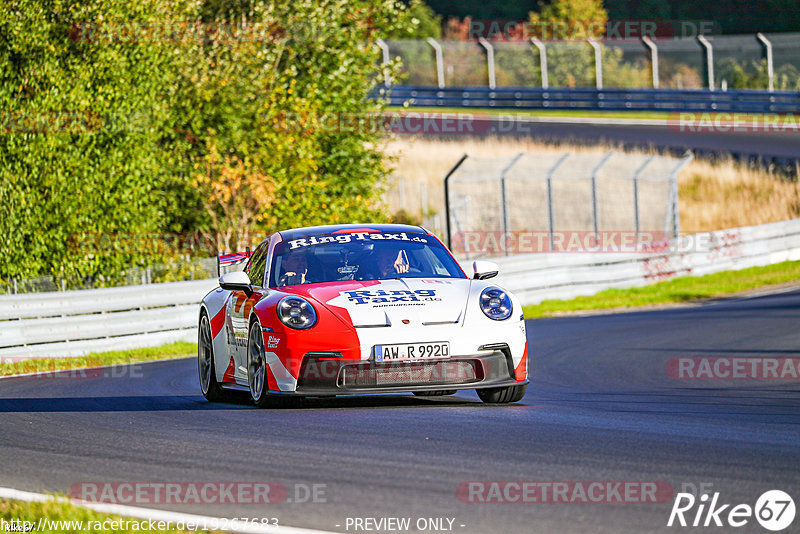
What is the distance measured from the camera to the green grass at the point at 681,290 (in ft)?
74.5

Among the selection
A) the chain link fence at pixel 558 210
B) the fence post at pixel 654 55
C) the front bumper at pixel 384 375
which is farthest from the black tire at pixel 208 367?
the fence post at pixel 654 55

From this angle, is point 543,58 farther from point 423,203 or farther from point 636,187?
point 636,187

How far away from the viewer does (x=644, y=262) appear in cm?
2502

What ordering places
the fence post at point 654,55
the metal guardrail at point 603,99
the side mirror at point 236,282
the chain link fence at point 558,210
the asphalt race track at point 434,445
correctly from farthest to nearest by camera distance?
the fence post at point 654,55 → the metal guardrail at point 603,99 → the chain link fence at point 558,210 → the side mirror at point 236,282 → the asphalt race track at point 434,445

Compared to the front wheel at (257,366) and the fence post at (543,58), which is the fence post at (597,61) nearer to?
the fence post at (543,58)

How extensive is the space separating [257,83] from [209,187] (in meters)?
2.35

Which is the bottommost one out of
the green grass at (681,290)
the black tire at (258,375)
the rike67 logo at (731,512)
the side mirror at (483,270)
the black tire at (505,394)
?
the green grass at (681,290)

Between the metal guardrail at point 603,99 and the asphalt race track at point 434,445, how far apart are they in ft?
90.9

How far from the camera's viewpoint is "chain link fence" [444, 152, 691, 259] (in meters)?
29.9

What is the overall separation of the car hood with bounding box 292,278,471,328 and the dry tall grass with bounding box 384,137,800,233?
21168 mm

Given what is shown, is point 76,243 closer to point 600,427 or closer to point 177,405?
point 177,405

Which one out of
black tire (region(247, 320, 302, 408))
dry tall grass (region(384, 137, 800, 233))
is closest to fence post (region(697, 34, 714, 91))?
dry tall grass (region(384, 137, 800, 233))

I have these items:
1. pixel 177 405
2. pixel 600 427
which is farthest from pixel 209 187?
pixel 600 427

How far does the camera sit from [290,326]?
8469mm
